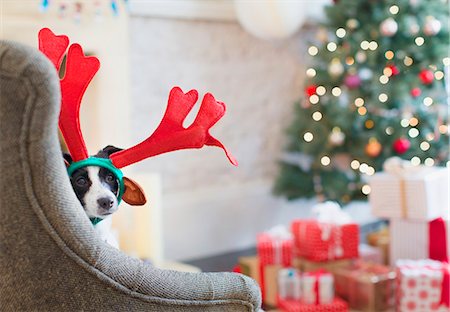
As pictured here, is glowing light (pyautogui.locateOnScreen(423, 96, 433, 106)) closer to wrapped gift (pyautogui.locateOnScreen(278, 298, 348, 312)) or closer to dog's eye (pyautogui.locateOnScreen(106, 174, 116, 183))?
wrapped gift (pyautogui.locateOnScreen(278, 298, 348, 312))

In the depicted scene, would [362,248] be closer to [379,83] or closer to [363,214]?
[379,83]

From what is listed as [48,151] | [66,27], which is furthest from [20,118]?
[66,27]

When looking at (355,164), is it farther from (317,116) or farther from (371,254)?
(371,254)

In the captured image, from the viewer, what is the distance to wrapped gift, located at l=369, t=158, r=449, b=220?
2.49 m

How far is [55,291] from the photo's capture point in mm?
814

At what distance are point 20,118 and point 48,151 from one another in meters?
0.05

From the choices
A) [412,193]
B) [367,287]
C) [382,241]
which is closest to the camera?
[367,287]

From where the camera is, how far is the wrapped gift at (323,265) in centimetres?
263

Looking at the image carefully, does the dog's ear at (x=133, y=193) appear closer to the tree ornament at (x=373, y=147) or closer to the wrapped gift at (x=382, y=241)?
the wrapped gift at (x=382, y=241)

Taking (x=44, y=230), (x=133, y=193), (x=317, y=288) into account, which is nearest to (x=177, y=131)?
(x=133, y=193)

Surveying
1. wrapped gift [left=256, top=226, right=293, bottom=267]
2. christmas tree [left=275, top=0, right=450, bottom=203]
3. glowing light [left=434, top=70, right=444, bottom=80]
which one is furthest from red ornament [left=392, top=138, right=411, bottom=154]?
wrapped gift [left=256, top=226, right=293, bottom=267]

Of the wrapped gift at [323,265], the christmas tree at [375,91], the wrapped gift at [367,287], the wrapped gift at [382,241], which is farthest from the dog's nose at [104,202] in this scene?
the christmas tree at [375,91]

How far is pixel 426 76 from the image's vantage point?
10.1ft

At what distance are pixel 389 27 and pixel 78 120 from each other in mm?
2406
